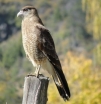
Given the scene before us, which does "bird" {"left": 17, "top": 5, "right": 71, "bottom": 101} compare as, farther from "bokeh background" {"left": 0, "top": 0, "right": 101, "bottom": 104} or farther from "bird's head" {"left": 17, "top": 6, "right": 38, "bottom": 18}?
"bokeh background" {"left": 0, "top": 0, "right": 101, "bottom": 104}

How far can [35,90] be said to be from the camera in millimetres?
3818

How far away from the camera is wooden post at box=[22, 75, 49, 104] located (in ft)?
12.4

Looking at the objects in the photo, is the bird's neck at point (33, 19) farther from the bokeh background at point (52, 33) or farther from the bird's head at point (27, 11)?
the bokeh background at point (52, 33)

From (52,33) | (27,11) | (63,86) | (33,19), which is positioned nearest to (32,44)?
(33,19)

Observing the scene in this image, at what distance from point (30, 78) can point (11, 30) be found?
3225 inches

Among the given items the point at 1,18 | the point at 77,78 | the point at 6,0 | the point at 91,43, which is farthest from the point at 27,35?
the point at 6,0

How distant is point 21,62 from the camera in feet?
221

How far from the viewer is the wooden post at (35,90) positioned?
3780 mm

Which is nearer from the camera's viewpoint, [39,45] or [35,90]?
[35,90]

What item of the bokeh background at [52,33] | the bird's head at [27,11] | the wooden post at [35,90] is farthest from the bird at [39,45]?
the bokeh background at [52,33]

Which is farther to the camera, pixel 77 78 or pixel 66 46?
pixel 66 46

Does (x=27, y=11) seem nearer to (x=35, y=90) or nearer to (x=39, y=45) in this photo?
(x=39, y=45)

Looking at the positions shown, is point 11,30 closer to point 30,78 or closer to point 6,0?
point 6,0

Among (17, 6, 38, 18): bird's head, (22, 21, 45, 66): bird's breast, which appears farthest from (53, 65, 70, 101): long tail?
(17, 6, 38, 18): bird's head
